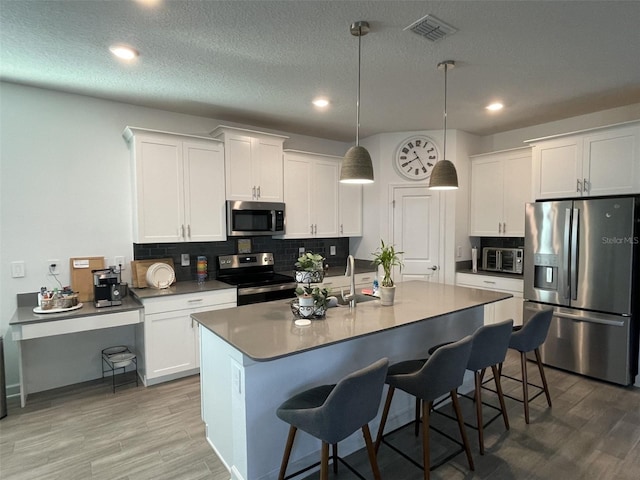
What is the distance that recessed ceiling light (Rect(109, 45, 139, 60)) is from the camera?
2391mm

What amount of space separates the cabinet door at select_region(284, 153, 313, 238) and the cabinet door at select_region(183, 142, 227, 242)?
857 millimetres

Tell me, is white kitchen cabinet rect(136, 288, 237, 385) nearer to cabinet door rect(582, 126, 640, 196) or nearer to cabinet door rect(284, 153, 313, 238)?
cabinet door rect(284, 153, 313, 238)

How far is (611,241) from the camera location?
129 inches

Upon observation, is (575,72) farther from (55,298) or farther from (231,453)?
(55,298)

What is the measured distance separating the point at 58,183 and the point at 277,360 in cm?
286

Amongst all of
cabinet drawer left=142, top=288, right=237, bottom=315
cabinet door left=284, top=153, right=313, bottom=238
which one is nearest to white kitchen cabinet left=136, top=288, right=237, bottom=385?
cabinet drawer left=142, top=288, right=237, bottom=315

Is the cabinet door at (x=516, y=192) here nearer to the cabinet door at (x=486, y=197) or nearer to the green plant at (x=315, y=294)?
the cabinet door at (x=486, y=197)

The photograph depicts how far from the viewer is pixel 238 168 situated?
156 inches

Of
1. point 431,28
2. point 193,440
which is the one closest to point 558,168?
point 431,28

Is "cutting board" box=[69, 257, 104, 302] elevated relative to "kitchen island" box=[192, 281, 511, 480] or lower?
elevated

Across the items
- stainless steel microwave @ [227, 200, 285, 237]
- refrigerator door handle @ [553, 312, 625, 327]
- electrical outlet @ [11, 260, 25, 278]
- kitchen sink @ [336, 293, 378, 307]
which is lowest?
refrigerator door handle @ [553, 312, 625, 327]

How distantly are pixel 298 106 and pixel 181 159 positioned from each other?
1324 mm

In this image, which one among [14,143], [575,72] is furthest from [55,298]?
[575,72]

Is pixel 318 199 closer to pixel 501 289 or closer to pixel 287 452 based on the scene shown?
pixel 501 289
